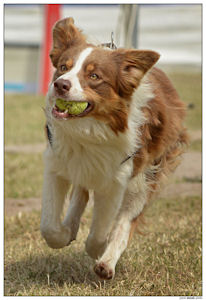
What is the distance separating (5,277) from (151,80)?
2.11m

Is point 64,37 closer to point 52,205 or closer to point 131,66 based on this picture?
point 131,66

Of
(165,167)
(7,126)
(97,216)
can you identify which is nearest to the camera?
(97,216)

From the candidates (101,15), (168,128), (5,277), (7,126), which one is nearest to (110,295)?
(5,277)

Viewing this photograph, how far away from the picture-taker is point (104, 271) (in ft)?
12.5

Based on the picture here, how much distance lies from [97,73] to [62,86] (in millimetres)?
401

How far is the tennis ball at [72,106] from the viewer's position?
3.36 m

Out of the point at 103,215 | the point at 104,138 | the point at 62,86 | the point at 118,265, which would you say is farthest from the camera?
the point at 118,265

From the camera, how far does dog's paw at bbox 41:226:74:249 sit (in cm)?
400

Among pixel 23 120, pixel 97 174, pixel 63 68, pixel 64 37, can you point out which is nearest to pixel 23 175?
pixel 97 174

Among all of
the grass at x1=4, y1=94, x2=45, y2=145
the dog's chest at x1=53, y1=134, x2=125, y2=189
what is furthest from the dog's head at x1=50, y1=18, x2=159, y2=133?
the grass at x1=4, y1=94, x2=45, y2=145

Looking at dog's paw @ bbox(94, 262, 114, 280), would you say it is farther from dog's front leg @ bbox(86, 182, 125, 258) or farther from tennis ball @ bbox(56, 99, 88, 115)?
tennis ball @ bbox(56, 99, 88, 115)

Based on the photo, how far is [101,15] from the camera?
17.2 metres

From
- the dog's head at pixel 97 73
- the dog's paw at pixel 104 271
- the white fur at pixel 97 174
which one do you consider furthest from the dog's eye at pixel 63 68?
the dog's paw at pixel 104 271

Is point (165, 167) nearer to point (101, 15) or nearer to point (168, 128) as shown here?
point (168, 128)
